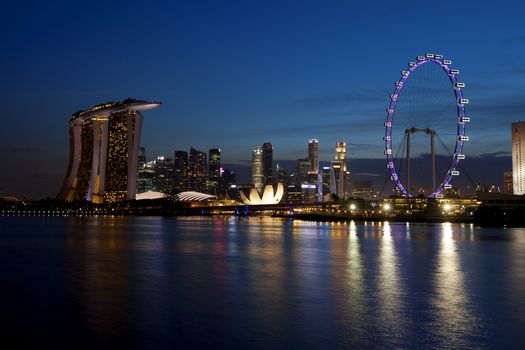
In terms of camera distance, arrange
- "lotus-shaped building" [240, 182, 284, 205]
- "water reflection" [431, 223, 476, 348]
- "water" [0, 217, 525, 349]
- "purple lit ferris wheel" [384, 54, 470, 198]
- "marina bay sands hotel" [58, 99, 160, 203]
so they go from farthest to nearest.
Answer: "lotus-shaped building" [240, 182, 284, 205], "marina bay sands hotel" [58, 99, 160, 203], "purple lit ferris wheel" [384, 54, 470, 198], "water reflection" [431, 223, 476, 348], "water" [0, 217, 525, 349]

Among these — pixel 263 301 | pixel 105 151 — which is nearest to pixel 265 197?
pixel 105 151

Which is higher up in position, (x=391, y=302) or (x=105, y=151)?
(x=105, y=151)

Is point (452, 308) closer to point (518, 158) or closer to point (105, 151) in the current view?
point (518, 158)

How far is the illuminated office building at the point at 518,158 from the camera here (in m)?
125

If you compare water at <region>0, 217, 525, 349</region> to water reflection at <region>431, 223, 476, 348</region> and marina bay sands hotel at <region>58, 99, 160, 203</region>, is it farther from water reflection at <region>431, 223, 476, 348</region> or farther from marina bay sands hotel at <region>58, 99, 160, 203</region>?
marina bay sands hotel at <region>58, 99, 160, 203</region>

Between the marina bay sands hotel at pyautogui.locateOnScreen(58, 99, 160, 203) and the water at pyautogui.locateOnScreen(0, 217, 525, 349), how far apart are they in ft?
407

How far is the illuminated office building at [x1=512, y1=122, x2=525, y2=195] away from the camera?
125 m

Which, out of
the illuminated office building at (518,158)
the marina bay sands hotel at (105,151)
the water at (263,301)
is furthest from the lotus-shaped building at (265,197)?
the water at (263,301)

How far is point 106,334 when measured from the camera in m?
13.8

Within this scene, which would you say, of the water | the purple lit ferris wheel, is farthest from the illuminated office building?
the water

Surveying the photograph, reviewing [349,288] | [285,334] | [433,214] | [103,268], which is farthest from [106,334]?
[433,214]

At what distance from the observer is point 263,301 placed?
18516 millimetres

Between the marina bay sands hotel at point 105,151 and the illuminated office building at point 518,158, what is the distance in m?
82.2

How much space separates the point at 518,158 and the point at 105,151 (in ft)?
314
